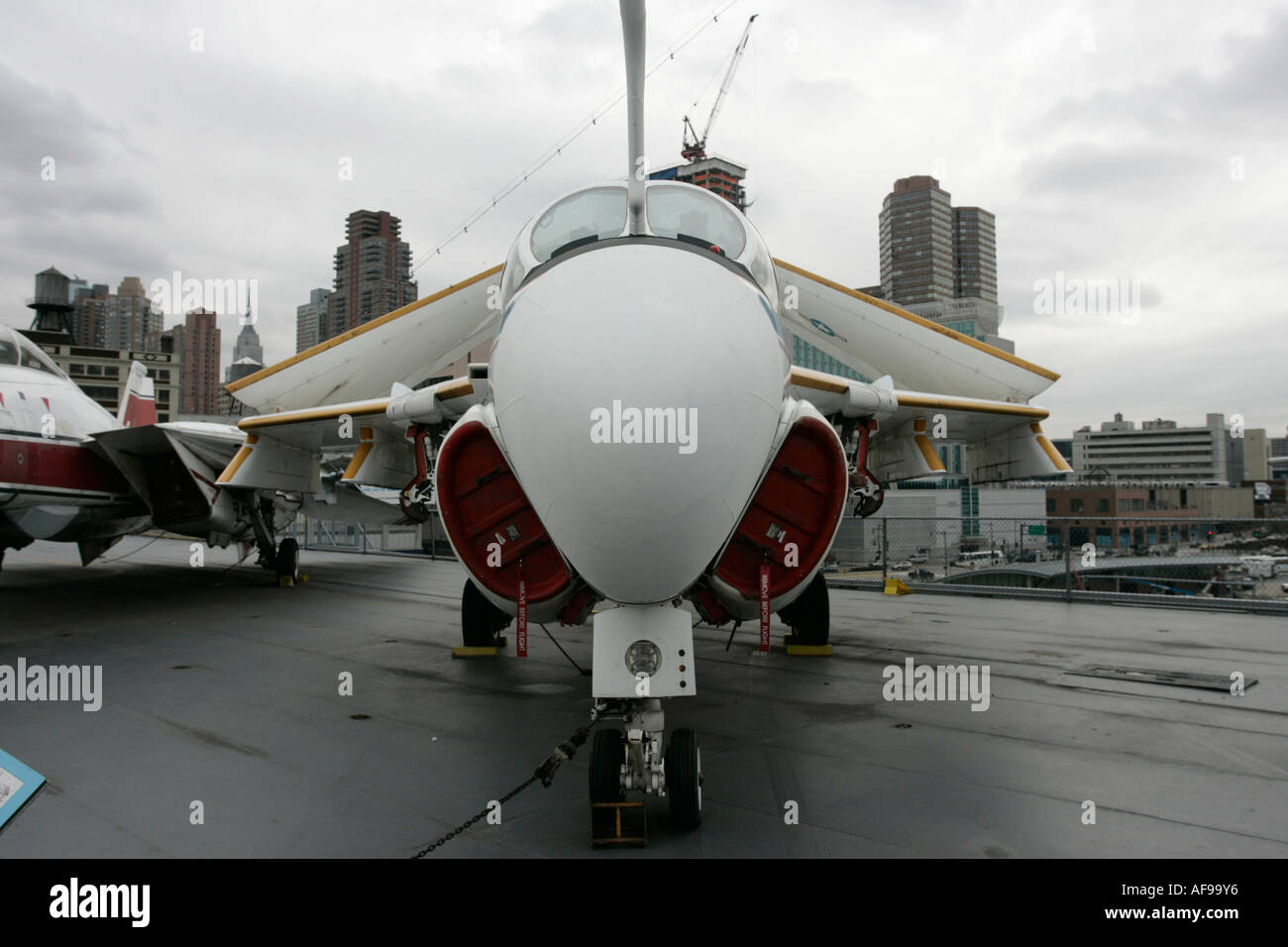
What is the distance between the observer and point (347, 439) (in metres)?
7.90

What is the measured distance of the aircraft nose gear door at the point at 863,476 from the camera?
5.71 m

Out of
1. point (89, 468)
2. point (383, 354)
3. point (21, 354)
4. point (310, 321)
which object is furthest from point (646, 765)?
point (310, 321)

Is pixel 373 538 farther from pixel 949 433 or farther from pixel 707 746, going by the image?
pixel 707 746

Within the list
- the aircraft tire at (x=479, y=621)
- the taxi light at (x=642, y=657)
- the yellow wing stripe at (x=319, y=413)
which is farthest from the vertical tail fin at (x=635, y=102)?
the aircraft tire at (x=479, y=621)

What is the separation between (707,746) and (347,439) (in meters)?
4.93

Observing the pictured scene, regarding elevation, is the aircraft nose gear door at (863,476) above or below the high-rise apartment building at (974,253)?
below

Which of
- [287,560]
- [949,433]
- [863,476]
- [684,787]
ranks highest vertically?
[949,433]

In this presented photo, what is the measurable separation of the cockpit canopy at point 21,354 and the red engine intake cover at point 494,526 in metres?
11.3

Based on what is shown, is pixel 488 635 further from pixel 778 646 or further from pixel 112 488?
pixel 112 488

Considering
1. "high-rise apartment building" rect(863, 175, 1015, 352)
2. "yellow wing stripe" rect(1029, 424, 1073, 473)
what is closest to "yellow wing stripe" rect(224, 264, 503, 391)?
"yellow wing stripe" rect(1029, 424, 1073, 473)

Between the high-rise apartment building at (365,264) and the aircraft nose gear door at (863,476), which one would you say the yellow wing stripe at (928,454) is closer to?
the aircraft nose gear door at (863,476)

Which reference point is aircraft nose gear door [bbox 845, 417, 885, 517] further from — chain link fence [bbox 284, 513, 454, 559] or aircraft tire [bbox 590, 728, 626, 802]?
chain link fence [bbox 284, 513, 454, 559]

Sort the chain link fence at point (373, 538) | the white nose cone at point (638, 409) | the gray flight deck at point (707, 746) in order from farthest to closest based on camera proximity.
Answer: the chain link fence at point (373, 538) < the gray flight deck at point (707, 746) < the white nose cone at point (638, 409)

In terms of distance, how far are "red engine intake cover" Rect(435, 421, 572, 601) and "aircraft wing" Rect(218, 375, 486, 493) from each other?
123 cm
